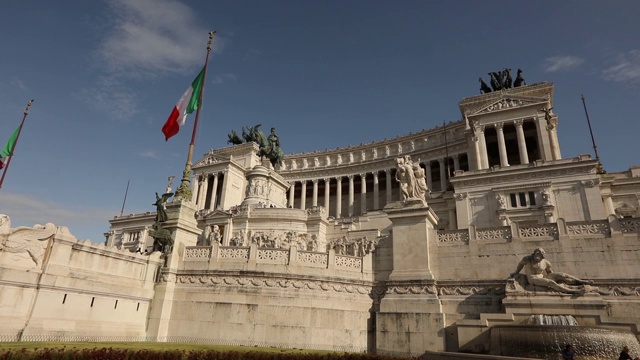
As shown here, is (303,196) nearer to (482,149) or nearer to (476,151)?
(476,151)

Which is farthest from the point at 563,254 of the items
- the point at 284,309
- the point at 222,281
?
the point at 222,281

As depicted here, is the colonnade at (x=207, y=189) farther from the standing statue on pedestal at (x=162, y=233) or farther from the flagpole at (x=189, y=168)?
the standing statue on pedestal at (x=162, y=233)

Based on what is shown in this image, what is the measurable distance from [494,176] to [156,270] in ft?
126

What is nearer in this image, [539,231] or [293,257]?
[539,231]

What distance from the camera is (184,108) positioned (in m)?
25.6

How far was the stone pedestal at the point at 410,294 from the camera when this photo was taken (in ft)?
56.6

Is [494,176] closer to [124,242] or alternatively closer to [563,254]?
[563,254]

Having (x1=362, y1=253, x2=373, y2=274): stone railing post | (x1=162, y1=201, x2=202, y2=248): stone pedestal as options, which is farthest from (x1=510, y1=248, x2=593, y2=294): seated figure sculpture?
(x1=162, y1=201, x2=202, y2=248): stone pedestal

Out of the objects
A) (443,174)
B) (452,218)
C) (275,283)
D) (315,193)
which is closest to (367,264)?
(275,283)

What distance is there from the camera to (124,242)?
220ft

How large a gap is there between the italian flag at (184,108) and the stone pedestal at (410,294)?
15179 mm

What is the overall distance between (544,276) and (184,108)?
23.2 meters

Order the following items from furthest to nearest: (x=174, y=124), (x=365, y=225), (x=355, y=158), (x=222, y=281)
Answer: (x=355, y=158), (x=365, y=225), (x=174, y=124), (x=222, y=281)

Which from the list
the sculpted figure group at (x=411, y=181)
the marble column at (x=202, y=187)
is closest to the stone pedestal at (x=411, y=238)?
the sculpted figure group at (x=411, y=181)
